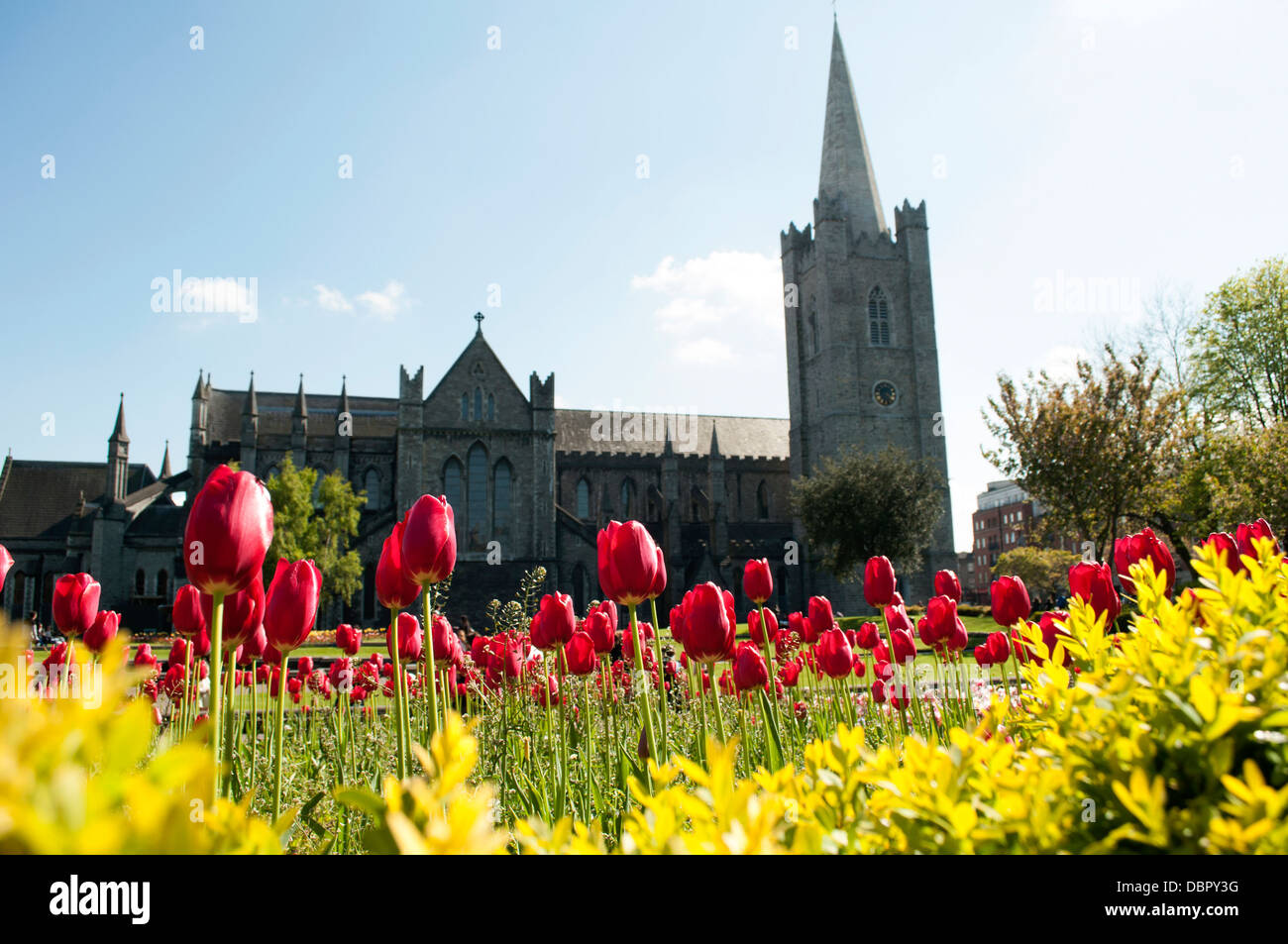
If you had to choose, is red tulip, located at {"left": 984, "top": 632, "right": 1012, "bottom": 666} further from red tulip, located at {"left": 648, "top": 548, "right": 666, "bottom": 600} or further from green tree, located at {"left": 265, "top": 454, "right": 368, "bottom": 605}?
green tree, located at {"left": 265, "top": 454, "right": 368, "bottom": 605}

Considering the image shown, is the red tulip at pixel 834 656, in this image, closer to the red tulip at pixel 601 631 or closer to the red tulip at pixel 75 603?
the red tulip at pixel 601 631

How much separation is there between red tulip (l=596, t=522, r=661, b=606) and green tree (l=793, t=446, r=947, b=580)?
1565 inches

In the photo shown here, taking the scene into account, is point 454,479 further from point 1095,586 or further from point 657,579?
point 1095,586

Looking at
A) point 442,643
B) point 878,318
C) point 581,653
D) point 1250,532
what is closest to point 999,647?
point 1250,532

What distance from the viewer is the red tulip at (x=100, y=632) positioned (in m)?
3.51

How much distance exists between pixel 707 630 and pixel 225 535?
1.66 metres

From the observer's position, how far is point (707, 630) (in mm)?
2902

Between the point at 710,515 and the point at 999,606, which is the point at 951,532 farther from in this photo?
the point at 999,606

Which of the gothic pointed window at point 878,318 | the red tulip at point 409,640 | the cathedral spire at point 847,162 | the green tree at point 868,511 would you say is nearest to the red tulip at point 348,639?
the red tulip at point 409,640

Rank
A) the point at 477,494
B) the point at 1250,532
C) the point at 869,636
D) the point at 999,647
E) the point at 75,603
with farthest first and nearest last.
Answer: the point at 477,494 → the point at 869,636 → the point at 999,647 → the point at 75,603 → the point at 1250,532

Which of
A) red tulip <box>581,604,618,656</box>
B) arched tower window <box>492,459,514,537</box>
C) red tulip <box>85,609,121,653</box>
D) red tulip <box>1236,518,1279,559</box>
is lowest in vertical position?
red tulip <box>581,604,618,656</box>

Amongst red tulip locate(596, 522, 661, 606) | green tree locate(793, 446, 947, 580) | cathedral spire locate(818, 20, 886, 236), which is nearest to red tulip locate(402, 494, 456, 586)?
red tulip locate(596, 522, 661, 606)

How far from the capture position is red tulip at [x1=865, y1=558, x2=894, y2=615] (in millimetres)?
4223

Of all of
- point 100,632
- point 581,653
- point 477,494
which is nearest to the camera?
point 581,653
